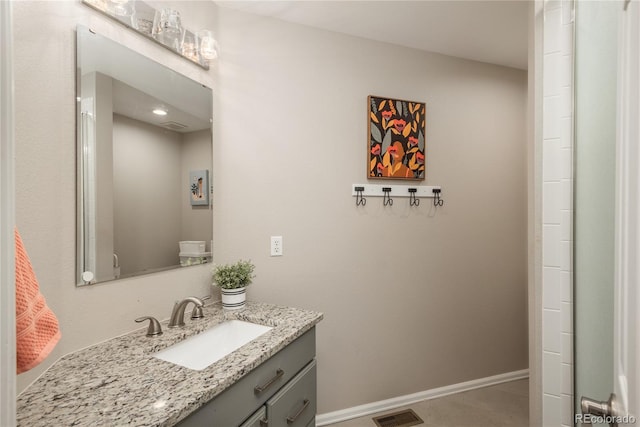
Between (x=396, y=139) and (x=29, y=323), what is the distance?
1.95 m

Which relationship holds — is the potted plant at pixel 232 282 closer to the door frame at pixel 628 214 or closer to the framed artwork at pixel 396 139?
the framed artwork at pixel 396 139

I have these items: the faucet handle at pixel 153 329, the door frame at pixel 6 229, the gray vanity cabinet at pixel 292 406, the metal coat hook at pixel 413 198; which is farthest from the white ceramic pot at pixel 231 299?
the metal coat hook at pixel 413 198

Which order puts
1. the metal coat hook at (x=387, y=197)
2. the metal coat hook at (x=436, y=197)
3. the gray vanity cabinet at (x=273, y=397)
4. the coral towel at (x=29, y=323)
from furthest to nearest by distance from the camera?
the metal coat hook at (x=436, y=197), the metal coat hook at (x=387, y=197), the gray vanity cabinet at (x=273, y=397), the coral towel at (x=29, y=323)

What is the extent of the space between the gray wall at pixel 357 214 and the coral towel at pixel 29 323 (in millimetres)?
520

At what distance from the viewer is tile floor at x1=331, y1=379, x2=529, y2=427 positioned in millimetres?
1906

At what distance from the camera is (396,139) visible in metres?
2.02

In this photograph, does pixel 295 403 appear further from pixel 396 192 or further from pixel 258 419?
pixel 396 192

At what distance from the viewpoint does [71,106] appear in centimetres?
101

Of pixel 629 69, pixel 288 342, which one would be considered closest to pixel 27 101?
pixel 288 342

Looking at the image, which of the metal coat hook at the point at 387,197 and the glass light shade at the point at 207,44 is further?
the metal coat hook at the point at 387,197

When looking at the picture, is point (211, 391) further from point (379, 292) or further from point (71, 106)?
point (379, 292)

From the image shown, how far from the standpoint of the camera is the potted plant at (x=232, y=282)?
148cm

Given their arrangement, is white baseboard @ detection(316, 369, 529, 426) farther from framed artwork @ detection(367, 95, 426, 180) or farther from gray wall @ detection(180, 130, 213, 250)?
framed artwork @ detection(367, 95, 426, 180)

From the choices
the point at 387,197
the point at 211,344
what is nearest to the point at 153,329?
the point at 211,344
